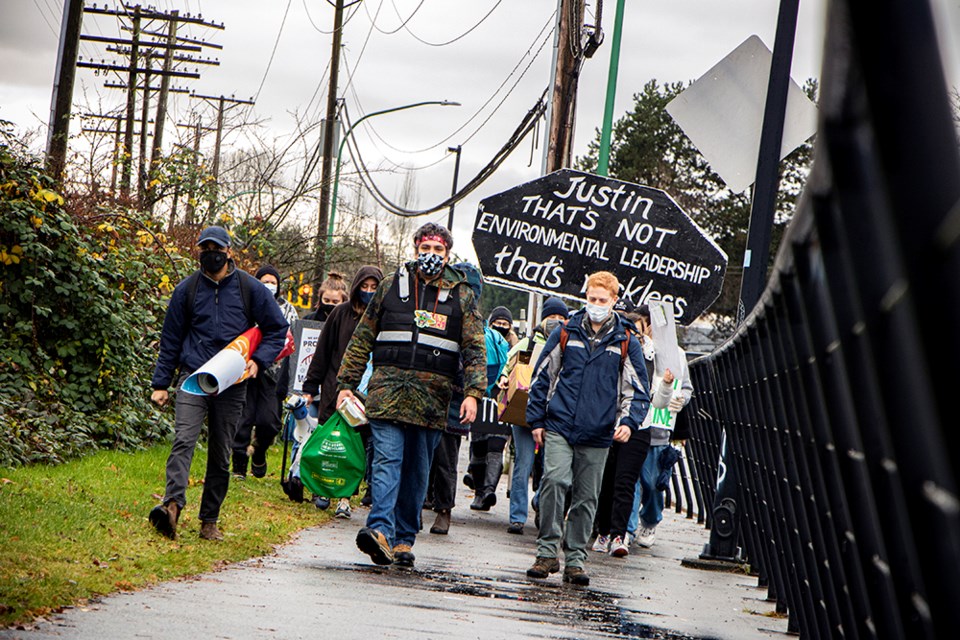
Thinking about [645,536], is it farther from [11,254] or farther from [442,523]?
[11,254]

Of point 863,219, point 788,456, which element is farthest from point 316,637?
point 863,219

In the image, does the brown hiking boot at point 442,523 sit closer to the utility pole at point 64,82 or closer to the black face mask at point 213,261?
the black face mask at point 213,261

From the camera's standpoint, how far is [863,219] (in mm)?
1925

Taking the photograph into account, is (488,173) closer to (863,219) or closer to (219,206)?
(219,206)

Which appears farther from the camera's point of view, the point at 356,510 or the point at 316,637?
the point at 356,510

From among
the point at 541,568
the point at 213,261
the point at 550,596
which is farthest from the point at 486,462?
the point at 550,596

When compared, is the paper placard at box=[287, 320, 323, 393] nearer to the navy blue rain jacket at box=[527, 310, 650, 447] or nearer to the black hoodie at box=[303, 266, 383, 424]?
the black hoodie at box=[303, 266, 383, 424]

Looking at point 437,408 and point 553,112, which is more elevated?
point 553,112

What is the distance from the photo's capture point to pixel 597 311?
891 centimetres

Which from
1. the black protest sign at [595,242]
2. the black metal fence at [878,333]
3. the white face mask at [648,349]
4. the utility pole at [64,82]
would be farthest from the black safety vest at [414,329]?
the utility pole at [64,82]

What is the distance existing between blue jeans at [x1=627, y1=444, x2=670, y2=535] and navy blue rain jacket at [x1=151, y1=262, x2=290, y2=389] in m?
4.11

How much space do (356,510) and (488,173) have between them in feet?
47.6

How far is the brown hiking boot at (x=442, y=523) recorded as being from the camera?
36.1ft

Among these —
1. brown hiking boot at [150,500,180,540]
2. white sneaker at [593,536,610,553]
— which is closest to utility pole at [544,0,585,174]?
white sneaker at [593,536,610,553]
